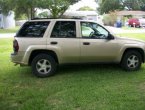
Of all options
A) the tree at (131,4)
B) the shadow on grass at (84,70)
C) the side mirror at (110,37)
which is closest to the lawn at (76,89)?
the shadow on grass at (84,70)

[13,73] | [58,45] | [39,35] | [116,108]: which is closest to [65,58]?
[58,45]

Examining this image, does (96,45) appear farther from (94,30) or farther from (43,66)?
(43,66)

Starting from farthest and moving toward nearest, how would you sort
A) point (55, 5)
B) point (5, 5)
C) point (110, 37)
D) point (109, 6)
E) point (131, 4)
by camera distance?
point (131, 4) → point (109, 6) → point (5, 5) → point (55, 5) → point (110, 37)

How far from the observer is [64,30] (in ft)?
29.1

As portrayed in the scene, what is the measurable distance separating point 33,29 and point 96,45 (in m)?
1.94

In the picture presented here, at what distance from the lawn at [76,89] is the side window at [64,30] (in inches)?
47.2

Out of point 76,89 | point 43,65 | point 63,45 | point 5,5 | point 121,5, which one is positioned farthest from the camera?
point 121,5

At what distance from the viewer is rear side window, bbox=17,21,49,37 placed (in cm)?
878

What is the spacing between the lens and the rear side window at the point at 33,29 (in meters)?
8.78

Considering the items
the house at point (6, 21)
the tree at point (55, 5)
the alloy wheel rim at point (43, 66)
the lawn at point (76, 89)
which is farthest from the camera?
the house at point (6, 21)

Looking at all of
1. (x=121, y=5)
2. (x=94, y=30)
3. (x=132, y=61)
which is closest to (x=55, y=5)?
(x=94, y=30)

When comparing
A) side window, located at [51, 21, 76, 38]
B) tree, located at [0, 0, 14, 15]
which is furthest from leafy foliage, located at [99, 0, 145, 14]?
side window, located at [51, 21, 76, 38]

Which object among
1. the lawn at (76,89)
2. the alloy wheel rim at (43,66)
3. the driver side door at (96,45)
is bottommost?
the lawn at (76,89)

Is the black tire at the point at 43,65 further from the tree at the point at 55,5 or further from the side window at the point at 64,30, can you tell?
the tree at the point at 55,5
